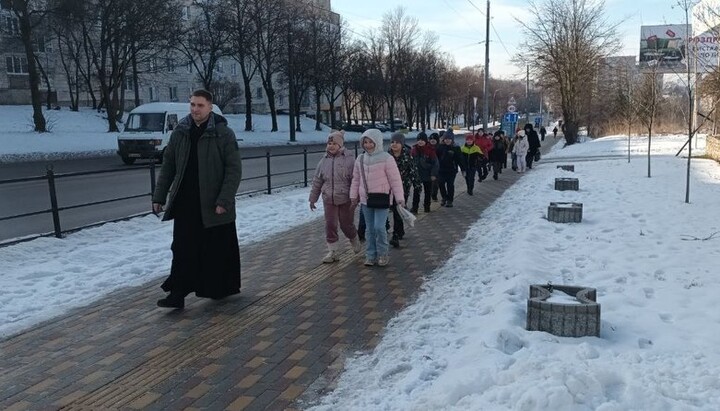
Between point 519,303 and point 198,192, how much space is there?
3062 mm

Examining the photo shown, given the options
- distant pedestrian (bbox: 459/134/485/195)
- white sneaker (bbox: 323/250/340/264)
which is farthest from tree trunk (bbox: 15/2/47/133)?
white sneaker (bbox: 323/250/340/264)

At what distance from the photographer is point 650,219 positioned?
9688 millimetres

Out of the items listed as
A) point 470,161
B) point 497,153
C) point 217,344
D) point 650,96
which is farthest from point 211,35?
point 217,344

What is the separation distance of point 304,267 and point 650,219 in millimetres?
5669

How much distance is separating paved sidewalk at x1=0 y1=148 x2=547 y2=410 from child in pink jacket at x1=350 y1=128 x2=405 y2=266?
0.29m

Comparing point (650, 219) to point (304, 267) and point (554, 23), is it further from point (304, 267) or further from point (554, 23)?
point (554, 23)

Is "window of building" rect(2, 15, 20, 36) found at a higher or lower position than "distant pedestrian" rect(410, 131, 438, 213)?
higher

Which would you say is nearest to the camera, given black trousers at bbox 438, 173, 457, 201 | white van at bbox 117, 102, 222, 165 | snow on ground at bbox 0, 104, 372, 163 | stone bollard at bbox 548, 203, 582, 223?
stone bollard at bbox 548, 203, 582, 223

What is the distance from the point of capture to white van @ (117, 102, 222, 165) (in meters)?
24.8

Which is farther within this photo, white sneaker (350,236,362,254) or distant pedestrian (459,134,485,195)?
distant pedestrian (459,134,485,195)

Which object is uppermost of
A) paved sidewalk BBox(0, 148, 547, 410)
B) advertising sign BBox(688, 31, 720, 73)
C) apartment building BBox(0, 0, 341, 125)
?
apartment building BBox(0, 0, 341, 125)

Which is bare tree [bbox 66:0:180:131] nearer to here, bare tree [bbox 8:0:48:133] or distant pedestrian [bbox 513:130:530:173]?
bare tree [bbox 8:0:48:133]

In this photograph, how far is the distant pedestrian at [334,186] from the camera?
770cm

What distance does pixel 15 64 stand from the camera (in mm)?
61094
